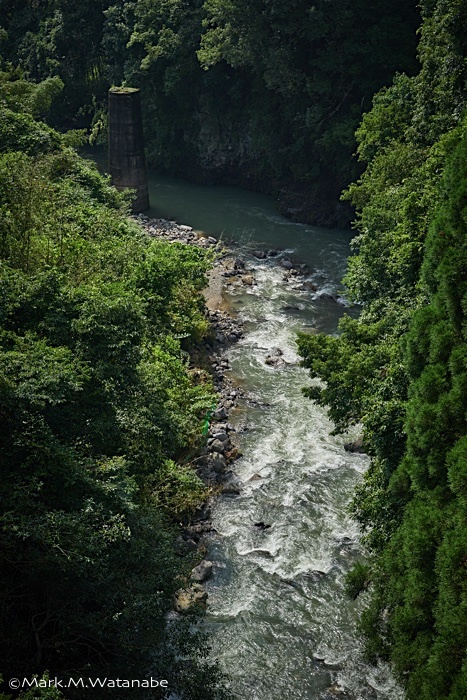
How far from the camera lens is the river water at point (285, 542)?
13.4 metres

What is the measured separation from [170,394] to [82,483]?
264 inches

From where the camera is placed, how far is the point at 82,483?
37.3ft

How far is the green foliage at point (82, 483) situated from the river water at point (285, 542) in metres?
1.21

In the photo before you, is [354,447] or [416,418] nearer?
[416,418]

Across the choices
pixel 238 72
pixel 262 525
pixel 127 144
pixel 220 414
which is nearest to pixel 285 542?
pixel 262 525

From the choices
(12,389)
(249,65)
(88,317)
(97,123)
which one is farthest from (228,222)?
(12,389)

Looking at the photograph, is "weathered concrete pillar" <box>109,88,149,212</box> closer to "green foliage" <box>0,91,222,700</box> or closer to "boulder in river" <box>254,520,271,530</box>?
"green foliage" <box>0,91,222,700</box>

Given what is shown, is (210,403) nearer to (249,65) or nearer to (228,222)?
(228,222)

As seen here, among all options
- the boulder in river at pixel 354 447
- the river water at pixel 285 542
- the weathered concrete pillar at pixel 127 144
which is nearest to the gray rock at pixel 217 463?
the river water at pixel 285 542

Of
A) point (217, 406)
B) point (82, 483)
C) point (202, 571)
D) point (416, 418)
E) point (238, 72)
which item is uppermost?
point (238, 72)

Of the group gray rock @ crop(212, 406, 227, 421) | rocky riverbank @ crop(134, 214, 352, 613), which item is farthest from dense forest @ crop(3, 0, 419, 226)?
gray rock @ crop(212, 406, 227, 421)

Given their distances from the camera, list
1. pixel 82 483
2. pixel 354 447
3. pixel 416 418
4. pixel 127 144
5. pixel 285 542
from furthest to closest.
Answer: pixel 127 144, pixel 354 447, pixel 285 542, pixel 82 483, pixel 416 418

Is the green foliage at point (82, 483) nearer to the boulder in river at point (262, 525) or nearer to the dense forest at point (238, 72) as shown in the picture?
the boulder in river at point (262, 525)

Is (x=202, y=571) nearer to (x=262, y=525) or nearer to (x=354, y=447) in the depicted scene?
(x=262, y=525)
